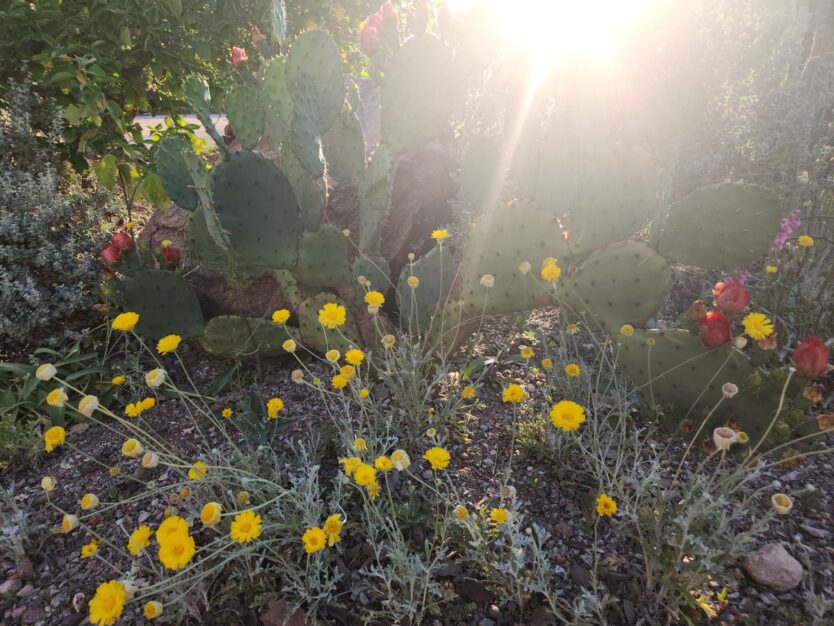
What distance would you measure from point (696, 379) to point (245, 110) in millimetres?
2125

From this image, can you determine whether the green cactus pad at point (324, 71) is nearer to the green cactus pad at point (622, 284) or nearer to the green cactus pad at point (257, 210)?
the green cactus pad at point (257, 210)

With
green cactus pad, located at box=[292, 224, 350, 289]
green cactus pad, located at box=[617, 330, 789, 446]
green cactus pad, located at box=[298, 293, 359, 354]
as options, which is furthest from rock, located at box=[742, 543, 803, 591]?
green cactus pad, located at box=[292, 224, 350, 289]

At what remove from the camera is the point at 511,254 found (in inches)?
76.1

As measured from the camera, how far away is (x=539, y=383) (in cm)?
218

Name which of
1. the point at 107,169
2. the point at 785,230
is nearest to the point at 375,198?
the point at 107,169

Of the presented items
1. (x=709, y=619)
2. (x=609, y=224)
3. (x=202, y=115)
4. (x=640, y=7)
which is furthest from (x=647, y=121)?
(x=709, y=619)

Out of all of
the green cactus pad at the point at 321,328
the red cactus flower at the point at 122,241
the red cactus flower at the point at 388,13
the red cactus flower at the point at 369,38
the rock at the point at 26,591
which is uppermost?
the red cactus flower at the point at 388,13

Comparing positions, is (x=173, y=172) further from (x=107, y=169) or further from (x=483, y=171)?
(x=483, y=171)

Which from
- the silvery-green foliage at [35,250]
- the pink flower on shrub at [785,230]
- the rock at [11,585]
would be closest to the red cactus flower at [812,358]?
the pink flower on shrub at [785,230]

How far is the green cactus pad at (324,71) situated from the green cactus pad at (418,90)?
0.71 ft

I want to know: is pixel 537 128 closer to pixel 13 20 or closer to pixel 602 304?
pixel 602 304

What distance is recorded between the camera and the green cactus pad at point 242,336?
2303 mm

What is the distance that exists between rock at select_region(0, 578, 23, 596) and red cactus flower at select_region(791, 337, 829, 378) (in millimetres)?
2295

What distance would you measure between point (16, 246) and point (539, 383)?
9.28ft
